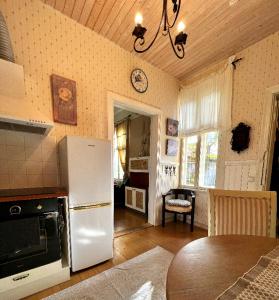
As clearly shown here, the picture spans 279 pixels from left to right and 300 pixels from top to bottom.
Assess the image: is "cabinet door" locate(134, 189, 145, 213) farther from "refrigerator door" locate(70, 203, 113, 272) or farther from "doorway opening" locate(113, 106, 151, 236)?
"refrigerator door" locate(70, 203, 113, 272)

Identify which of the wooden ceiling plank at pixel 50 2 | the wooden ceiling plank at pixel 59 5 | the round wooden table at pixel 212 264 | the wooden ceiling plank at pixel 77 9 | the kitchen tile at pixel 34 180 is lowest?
the round wooden table at pixel 212 264

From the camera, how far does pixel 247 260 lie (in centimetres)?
73

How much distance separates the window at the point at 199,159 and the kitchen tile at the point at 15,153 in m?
2.81

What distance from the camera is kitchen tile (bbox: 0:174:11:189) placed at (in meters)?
1.63

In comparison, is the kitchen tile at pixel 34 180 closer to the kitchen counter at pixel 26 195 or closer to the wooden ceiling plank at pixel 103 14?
the kitchen counter at pixel 26 195

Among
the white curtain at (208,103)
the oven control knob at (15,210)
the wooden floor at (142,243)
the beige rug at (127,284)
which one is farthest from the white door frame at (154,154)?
the oven control knob at (15,210)

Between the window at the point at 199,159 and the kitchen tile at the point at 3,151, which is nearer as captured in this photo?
the kitchen tile at the point at 3,151

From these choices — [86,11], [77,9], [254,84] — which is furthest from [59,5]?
[254,84]

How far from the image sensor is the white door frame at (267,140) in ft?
7.14

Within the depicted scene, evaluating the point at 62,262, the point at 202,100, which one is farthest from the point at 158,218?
the point at 202,100

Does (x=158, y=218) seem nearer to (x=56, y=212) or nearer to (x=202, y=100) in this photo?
(x=56, y=212)

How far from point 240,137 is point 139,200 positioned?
239cm

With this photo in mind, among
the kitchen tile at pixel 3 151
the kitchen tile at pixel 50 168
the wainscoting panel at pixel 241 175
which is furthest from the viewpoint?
the wainscoting panel at pixel 241 175

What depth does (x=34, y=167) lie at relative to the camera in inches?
70.9
